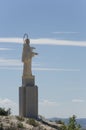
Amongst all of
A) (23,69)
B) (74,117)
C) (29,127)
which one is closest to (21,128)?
(29,127)

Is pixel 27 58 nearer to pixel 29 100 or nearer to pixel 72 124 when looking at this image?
pixel 29 100

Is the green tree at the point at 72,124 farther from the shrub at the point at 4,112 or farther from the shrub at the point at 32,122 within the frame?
the shrub at the point at 4,112

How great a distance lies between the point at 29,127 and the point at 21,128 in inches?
35.6

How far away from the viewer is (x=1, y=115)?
58531mm

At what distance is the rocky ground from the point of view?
5269 cm

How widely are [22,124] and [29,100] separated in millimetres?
5583

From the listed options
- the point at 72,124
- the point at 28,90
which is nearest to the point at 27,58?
the point at 28,90

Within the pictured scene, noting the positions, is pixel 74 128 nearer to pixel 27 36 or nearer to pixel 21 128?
pixel 21 128

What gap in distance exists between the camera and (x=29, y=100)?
58.3m

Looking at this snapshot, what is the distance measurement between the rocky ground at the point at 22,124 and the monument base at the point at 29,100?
1.49m

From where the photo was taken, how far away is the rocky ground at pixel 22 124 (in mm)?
52688

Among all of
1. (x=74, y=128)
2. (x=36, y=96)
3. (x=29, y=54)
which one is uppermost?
(x=29, y=54)

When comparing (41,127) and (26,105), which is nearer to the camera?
(41,127)

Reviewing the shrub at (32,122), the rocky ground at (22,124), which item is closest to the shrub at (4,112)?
the rocky ground at (22,124)
